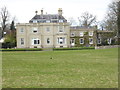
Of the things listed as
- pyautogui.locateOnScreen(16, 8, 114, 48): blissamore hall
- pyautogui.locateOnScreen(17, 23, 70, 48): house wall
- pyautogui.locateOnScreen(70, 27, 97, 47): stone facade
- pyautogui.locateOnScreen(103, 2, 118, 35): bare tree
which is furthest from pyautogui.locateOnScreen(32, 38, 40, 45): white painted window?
pyautogui.locateOnScreen(103, 2, 118, 35): bare tree

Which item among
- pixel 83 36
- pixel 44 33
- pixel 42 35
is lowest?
pixel 83 36

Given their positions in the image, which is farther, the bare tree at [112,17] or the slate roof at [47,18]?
the slate roof at [47,18]

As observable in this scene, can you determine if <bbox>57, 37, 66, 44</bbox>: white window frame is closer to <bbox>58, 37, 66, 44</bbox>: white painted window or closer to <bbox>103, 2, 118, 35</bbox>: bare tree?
<bbox>58, 37, 66, 44</bbox>: white painted window

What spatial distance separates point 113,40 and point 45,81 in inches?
1920

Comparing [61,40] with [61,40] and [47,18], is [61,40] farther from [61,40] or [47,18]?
[47,18]

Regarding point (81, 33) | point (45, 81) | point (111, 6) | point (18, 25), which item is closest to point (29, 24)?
point (18, 25)

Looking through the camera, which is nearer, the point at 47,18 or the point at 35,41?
the point at 35,41

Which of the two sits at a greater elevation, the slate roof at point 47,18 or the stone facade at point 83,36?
the slate roof at point 47,18

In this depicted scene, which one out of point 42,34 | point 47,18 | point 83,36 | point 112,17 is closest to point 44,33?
point 42,34

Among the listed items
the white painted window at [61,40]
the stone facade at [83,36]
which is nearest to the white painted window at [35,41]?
the white painted window at [61,40]

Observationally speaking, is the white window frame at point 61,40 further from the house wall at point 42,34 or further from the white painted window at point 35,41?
the white painted window at point 35,41

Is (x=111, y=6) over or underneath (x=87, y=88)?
over

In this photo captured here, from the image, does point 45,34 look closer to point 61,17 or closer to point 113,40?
point 61,17

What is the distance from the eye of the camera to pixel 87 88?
23.7 feet
